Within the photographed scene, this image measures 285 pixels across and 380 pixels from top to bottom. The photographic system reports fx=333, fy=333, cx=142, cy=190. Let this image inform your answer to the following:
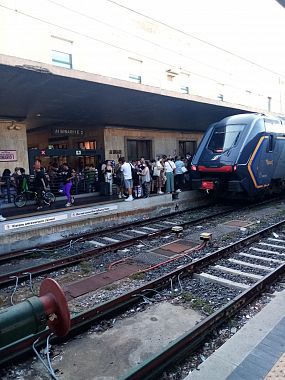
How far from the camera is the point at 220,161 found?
12.0 m

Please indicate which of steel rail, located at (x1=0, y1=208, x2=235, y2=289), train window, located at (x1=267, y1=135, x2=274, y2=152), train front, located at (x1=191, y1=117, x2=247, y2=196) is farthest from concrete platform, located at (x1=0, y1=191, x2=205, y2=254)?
train window, located at (x1=267, y1=135, x2=274, y2=152)

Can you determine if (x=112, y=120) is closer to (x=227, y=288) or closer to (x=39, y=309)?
(x=227, y=288)

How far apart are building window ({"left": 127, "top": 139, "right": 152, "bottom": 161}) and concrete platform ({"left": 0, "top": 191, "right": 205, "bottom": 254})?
7.10 metres

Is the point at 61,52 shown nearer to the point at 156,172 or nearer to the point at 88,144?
the point at 88,144

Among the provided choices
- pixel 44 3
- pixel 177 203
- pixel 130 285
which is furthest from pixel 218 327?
pixel 44 3

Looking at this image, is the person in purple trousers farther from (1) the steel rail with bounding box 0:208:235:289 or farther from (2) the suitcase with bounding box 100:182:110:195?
(1) the steel rail with bounding box 0:208:235:289

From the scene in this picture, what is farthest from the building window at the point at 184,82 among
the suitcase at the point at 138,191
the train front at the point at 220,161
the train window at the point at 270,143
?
the suitcase at the point at 138,191

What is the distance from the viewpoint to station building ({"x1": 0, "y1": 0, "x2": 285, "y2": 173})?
10836 millimetres

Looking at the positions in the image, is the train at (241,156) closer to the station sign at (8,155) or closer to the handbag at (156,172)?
the handbag at (156,172)

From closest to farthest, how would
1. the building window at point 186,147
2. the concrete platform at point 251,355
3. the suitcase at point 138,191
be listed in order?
the concrete platform at point 251,355 → the suitcase at point 138,191 → the building window at point 186,147

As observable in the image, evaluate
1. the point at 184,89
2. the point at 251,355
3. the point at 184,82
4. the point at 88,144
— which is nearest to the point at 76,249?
the point at 251,355

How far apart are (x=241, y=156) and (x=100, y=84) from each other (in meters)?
5.35

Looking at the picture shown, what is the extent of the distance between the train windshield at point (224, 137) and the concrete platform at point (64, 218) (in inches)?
109

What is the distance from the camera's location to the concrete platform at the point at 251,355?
309 cm
